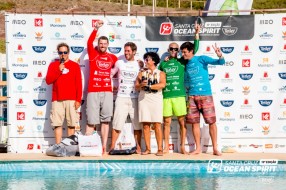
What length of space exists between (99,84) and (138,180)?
2.14 m

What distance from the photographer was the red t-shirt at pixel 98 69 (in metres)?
10.4

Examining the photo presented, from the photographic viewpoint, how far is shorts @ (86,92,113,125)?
34.2 feet

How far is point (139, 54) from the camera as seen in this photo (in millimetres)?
10852

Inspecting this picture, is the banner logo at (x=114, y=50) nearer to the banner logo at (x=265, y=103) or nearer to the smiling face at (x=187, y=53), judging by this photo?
the smiling face at (x=187, y=53)

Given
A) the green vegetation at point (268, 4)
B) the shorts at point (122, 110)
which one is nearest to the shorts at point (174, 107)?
the shorts at point (122, 110)

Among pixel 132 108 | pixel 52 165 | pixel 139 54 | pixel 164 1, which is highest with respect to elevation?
pixel 164 1

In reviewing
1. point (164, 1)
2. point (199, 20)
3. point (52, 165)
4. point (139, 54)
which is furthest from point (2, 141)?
point (164, 1)

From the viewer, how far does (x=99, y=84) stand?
34.2ft

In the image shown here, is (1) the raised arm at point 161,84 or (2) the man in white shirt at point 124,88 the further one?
(2) the man in white shirt at point 124,88

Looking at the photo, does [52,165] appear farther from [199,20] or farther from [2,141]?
[199,20]

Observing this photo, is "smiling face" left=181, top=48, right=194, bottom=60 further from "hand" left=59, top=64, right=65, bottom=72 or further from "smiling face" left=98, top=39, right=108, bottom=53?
"hand" left=59, top=64, right=65, bottom=72

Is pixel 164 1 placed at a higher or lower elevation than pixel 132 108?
higher

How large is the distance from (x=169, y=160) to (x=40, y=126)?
8.16 ft

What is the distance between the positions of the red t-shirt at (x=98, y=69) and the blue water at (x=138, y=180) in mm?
1544
